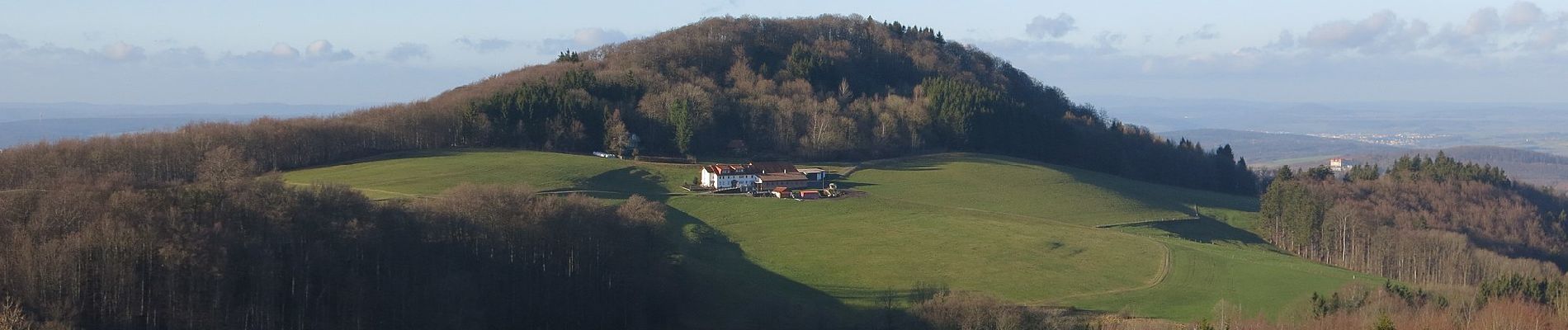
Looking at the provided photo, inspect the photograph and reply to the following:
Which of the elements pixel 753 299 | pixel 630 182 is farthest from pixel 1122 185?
pixel 753 299

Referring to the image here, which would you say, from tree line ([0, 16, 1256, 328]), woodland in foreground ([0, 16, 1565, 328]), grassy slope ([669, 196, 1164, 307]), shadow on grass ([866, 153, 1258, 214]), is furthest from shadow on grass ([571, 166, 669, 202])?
shadow on grass ([866, 153, 1258, 214])

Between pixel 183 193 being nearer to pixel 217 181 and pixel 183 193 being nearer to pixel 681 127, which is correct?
pixel 217 181

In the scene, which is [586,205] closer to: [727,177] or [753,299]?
[753,299]

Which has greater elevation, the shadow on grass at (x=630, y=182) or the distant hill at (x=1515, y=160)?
the shadow on grass at (x=630, y=182)

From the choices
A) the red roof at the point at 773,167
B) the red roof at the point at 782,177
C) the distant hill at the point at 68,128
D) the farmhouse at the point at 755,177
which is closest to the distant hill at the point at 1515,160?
the red roof at the point at 773,167

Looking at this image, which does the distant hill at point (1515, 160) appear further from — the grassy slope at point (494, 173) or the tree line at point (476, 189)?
the grassy slope at point (494, 173)

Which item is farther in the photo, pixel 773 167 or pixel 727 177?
pixel 773 167
